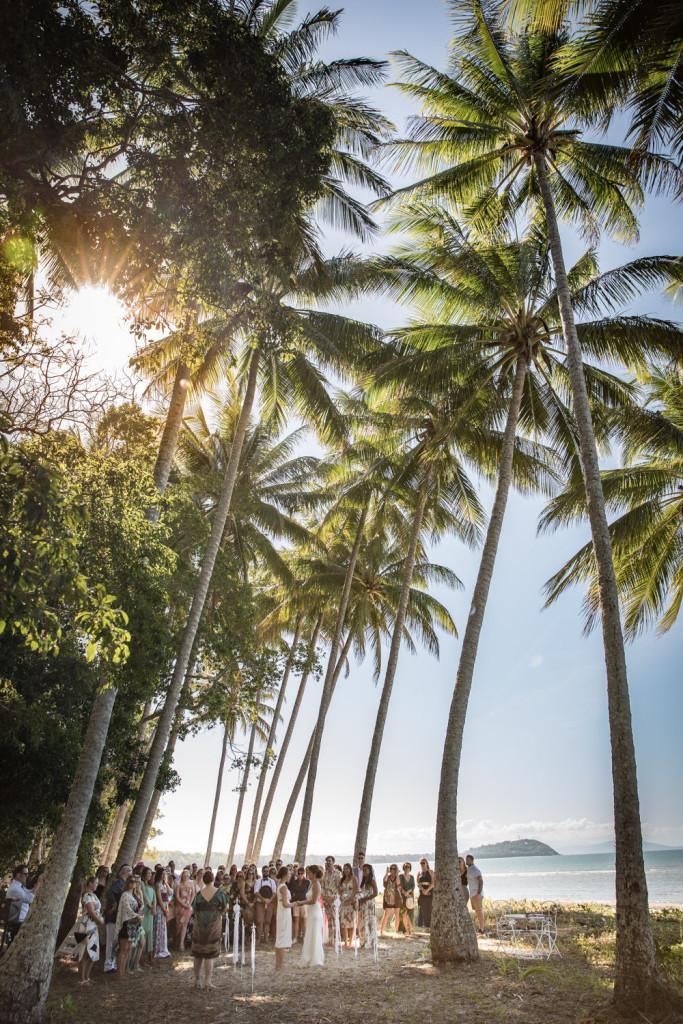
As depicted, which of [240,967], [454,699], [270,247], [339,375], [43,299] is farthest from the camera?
[339,375]

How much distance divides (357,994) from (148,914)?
4345 mm

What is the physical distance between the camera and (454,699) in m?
10.3

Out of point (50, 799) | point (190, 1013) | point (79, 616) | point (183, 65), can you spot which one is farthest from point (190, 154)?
point (50, 799)

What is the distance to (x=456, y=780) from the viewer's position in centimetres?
972

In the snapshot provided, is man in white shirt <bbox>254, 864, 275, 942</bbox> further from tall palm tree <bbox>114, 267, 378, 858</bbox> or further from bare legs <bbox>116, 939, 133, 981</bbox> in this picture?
bare legs <bbox>116, 939, 133, 981</bbox>

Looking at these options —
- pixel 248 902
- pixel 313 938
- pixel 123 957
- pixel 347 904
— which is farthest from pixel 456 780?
pixel 123 957

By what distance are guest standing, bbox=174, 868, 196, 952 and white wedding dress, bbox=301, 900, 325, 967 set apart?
3312 mm

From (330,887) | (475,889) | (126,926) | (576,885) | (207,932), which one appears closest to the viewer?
(207,932)

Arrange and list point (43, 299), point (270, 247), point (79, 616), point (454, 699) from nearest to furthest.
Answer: point (79, 616) → point (43, 299) → point (270, 247) → point (454, 699)

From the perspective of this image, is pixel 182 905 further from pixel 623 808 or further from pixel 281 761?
pixel 281 761

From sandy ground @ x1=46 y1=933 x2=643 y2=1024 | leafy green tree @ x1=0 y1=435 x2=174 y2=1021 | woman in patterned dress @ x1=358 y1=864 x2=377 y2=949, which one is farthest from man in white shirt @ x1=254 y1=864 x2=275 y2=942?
leafy green tree @ x1=0 y1=435 x2=174 y2=1021

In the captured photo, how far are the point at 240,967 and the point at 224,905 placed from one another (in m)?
2.40

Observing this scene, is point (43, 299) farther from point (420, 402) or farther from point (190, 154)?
point (420, 402)

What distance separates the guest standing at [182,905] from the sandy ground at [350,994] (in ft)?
6.63
